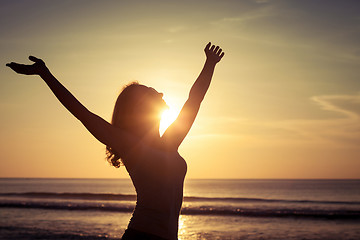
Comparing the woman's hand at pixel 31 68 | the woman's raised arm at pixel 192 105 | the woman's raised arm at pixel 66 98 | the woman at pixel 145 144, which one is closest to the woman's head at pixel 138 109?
the woman at pixel 145 144

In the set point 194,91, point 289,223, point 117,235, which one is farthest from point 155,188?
point 289,223

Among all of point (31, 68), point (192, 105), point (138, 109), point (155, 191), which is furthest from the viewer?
point (192, 105)

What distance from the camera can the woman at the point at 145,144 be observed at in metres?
2.03

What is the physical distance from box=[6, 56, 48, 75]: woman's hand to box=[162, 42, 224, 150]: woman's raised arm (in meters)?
0.77

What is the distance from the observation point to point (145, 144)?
220 centimetres

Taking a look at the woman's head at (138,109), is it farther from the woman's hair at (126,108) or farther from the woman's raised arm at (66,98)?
the woman's raised arm at (66,98)

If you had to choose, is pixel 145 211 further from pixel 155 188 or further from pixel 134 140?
pixel 134 140

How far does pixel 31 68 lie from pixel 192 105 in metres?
0.97

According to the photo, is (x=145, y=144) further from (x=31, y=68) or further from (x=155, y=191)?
(x=31, y=68)

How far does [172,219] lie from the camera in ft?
7.04

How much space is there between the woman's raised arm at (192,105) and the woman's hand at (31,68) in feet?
2.53

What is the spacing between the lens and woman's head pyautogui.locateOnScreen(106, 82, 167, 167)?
2.30 metres

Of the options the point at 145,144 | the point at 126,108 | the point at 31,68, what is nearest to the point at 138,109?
the point at 126,108

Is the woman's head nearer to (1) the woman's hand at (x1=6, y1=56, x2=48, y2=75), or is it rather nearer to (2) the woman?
(2) the woman
